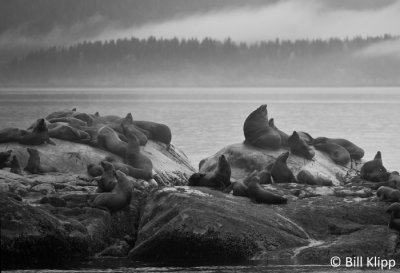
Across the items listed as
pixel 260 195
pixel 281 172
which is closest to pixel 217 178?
pixel 260 195

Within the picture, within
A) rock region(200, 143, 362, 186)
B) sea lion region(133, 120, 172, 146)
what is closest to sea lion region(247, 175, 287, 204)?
rock region(200, 143, 362, 186)

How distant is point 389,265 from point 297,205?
2.19 meters

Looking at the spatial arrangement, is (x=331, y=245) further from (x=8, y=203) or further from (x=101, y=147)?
(x=101, y=147)

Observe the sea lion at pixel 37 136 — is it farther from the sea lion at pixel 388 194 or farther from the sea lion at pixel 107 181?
the sea lion at pixel 388 194

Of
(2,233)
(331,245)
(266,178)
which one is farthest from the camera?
(266,178)

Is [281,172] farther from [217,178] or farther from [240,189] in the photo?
[240,189]

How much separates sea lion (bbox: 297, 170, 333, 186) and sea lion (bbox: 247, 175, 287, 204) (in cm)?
249

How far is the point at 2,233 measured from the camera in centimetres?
996

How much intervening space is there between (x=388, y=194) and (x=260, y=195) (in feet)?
6.64

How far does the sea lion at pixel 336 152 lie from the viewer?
17.7 metres

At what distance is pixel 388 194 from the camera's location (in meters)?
12.5

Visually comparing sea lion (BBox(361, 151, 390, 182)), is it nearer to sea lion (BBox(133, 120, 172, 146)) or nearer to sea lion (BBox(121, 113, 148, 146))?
sea lion (BBox(121, 113, 148, 146))

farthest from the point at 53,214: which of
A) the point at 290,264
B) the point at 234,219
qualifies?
the point at 290,264

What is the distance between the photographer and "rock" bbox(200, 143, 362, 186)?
628 inches
